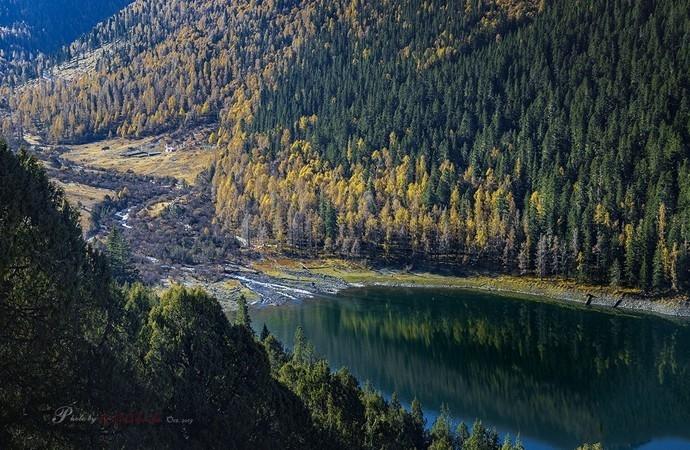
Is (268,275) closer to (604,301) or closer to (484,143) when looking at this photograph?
(604,301)

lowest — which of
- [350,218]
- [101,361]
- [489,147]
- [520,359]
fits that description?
[520,359]

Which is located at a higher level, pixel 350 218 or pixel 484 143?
pixel 484 143

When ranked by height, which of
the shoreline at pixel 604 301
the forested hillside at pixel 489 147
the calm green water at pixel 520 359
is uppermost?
the forested hillside at pixel 489 147

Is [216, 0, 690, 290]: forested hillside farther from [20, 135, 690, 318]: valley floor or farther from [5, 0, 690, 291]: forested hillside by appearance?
[20, 135, 690, 318]: valley floor

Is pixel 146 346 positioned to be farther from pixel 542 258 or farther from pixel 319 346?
pixel 542 258

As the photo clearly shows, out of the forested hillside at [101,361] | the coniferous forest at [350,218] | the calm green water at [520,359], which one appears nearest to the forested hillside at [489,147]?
the coniferous forest at [350,218]

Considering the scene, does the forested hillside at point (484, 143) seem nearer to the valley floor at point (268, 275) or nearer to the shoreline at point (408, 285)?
the shoreline at point (408, 285)

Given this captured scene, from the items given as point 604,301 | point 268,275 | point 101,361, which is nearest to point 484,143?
point 604,301
